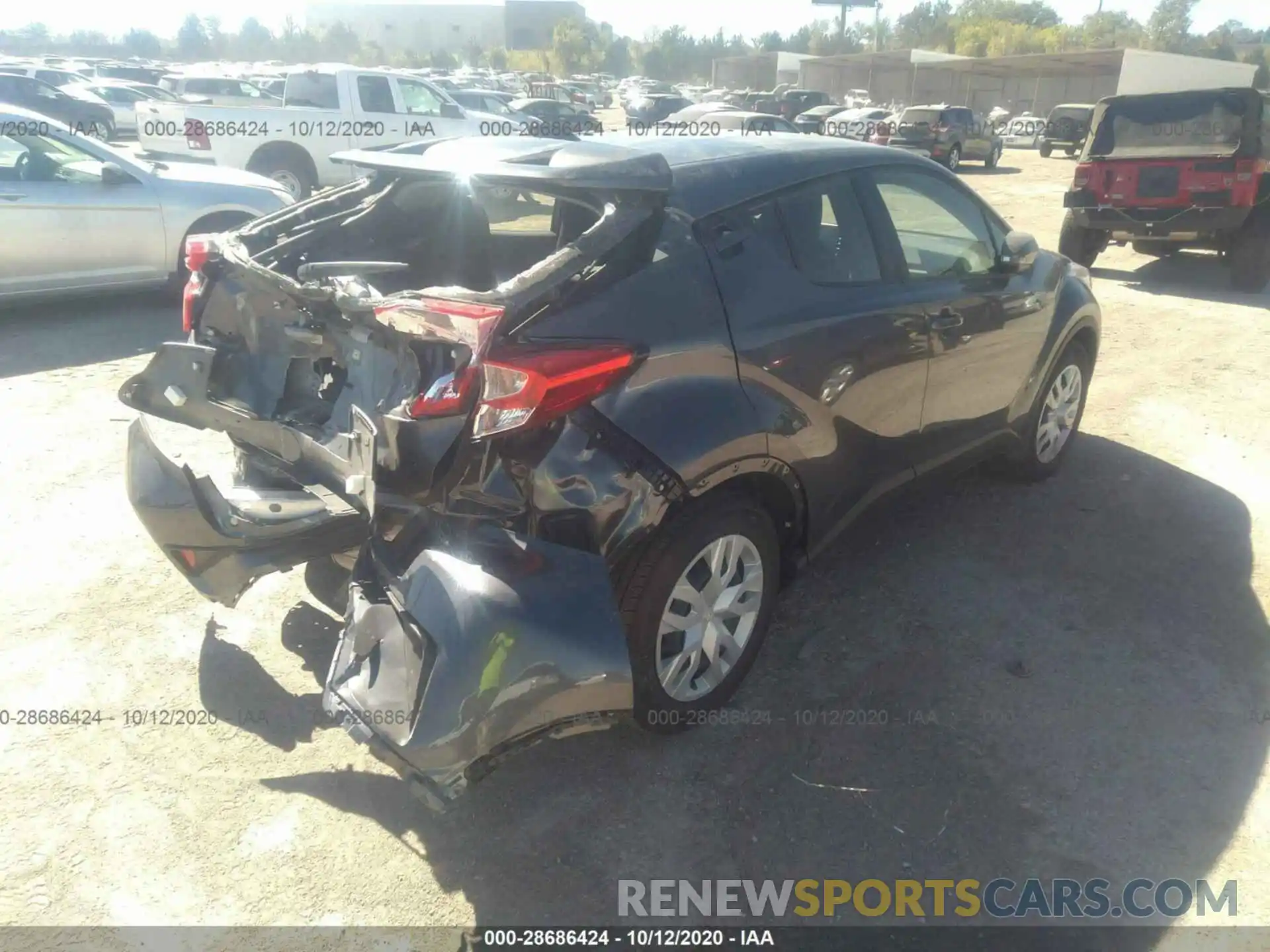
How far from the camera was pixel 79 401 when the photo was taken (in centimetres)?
590

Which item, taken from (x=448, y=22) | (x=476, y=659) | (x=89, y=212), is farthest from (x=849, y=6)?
(x=476, y=659)

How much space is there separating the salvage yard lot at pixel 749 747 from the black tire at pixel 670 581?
0.15 meters

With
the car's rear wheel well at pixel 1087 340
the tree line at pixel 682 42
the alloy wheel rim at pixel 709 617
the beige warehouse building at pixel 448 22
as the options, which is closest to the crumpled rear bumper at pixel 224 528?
the alloy wheel rim at pixel 709 617

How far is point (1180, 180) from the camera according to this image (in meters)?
9.63

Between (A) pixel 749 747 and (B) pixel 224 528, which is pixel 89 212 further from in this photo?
(A) pixel 749 747

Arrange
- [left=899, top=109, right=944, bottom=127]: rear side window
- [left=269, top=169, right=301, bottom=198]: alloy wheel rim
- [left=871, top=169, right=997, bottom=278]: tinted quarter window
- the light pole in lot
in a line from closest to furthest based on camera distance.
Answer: [left=871, top=169, right=997, bottom=278]: tinted quarter window < [left=269, top=169, right=301, bottom=198]: alloy wheel rim < [left=899, top=109, right=944, bottom=127]: rear side window < the light pole in lot

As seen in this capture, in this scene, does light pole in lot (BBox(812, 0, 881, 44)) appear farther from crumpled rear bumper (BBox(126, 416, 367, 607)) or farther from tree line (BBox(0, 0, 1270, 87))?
crumpled rear bumper (BBox(126, 416, 367, 607))

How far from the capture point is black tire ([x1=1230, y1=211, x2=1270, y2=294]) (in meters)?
9.52

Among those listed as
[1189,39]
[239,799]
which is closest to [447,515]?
[239,799]

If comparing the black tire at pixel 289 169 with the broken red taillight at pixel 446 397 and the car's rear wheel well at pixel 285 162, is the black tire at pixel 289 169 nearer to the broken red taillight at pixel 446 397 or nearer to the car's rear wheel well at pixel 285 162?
the car's rear wheel well at pixel 285 162

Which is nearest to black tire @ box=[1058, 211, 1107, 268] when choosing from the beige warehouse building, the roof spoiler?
the roof spoiler

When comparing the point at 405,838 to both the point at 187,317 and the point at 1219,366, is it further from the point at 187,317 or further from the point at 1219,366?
the point at 1219,366

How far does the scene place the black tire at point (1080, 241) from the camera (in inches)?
416

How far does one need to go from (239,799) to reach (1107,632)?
3243 mm
